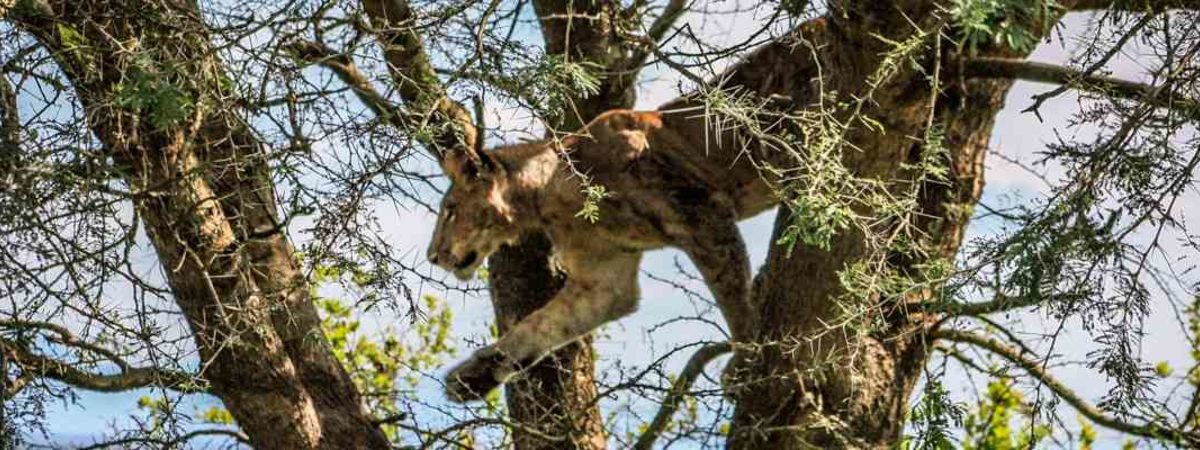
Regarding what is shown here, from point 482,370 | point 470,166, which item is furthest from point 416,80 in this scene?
point 482,370

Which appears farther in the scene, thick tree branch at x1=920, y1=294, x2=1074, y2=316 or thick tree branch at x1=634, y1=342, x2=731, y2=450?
thick tree branch at x1=634, y1=342, x2=731, y2=450

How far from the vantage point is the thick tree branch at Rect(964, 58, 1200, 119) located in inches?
153

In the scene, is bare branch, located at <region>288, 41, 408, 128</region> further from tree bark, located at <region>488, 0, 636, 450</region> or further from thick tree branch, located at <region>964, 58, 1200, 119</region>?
thick tree branch, located at <region>964, 58, 1200, 119</region>

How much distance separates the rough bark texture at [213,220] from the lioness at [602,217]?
0.77m

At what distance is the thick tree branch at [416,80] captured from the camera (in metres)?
4.05

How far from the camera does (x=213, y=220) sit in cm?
504

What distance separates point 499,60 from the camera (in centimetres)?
416

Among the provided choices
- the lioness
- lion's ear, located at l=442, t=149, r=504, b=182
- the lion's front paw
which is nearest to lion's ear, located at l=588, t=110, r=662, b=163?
the lioness

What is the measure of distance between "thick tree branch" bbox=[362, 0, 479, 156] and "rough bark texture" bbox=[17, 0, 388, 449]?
443 mm

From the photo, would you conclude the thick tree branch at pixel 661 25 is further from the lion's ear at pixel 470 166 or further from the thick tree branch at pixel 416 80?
the thick tree branch at pixel 416 80

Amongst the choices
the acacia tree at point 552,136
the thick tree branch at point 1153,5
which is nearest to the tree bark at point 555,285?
the acacia tree at point 552,136

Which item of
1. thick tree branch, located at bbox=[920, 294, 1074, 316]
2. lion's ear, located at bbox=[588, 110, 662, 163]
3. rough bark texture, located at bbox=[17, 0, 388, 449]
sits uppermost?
lion's ear, located at bbox=[588, 110, 662, 163]

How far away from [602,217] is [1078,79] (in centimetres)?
→ 276

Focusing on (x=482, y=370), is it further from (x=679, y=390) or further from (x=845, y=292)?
(x=845, y=292)
